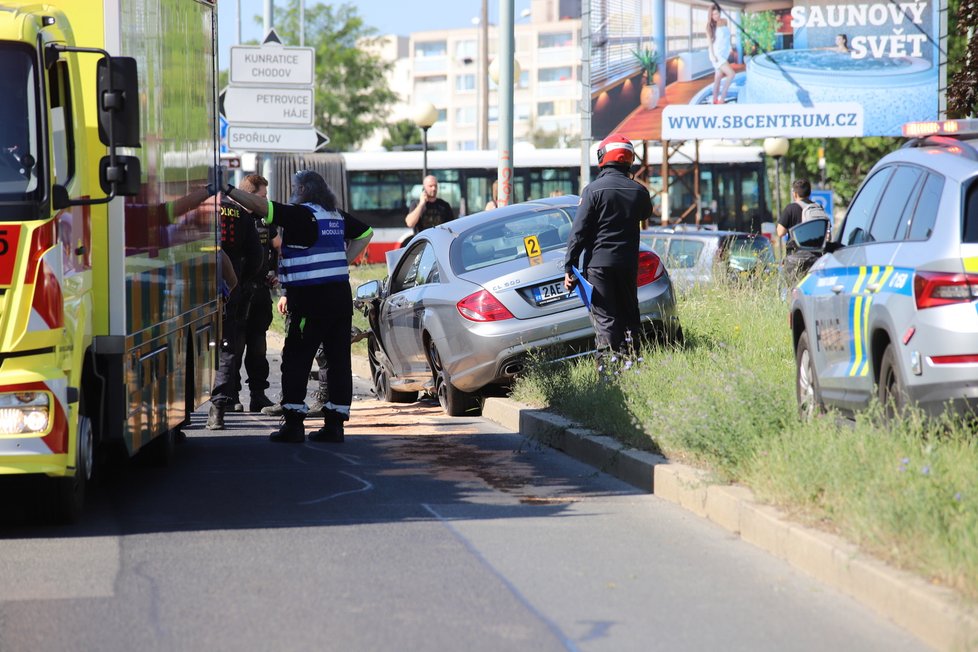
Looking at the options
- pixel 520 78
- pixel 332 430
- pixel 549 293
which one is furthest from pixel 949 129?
pixel 520 78

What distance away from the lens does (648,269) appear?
41.1 ft

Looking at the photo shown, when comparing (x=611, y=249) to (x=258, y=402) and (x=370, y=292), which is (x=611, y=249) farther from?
(x=258, y=402)

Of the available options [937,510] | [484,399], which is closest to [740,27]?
[484,399]

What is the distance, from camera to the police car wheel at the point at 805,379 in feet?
30.2

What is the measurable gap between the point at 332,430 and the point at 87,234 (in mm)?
3687

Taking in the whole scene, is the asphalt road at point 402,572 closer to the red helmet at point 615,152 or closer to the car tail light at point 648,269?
the red helmet at point 615,152

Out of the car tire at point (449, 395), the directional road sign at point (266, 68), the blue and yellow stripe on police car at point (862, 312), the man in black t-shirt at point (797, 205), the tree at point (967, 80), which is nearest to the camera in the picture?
the blue and yellow stripe on police car at point (862, 312)

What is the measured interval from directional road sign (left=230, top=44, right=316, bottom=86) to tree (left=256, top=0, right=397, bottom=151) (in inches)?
1954

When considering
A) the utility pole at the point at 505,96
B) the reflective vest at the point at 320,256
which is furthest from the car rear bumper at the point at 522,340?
the utility pole at the point at 505,96

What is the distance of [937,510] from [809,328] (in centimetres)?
355

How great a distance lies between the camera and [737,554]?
6.83 meters

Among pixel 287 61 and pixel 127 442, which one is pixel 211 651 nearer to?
pixel 127 442

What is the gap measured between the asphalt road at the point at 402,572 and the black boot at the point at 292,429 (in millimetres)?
1369

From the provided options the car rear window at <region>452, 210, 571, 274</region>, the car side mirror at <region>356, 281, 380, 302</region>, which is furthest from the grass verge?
the car side mirror at <region>356, 281, 380, 302</region>
